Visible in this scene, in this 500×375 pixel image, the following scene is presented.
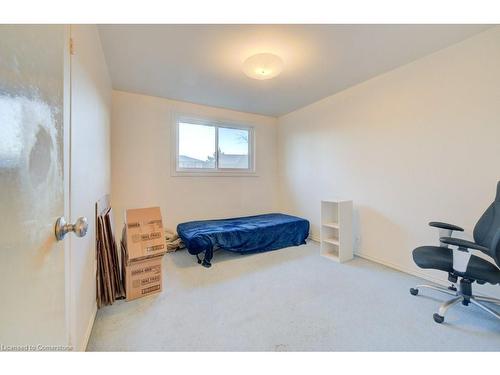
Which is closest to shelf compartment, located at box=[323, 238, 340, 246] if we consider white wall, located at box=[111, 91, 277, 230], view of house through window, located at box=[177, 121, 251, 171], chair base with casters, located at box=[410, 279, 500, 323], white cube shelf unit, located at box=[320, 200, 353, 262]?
white cube shelf unit, located at box=[320, 200, 353, 262]

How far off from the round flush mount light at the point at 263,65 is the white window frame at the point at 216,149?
1819 mm

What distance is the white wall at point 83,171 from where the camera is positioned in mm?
1199

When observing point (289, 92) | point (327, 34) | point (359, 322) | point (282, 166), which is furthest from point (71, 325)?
point (282, 166)

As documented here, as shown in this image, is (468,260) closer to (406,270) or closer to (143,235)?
(406,270)

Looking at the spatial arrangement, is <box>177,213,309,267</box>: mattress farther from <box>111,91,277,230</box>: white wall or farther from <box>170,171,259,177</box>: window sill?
<box>170,171,259,177</box>: window sill

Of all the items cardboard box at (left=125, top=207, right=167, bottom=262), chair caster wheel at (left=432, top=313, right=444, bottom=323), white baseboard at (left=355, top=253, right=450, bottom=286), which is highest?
cardboard box at (left=125, top=207, right=167, bottom=262)

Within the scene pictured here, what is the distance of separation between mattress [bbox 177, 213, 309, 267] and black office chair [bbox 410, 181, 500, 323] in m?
1.80

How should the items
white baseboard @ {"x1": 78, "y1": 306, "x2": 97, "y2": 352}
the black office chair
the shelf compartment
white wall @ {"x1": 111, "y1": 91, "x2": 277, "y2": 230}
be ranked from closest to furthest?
Result: white baseboard @ {"x1": 78, "y1": 306, "x2": 97, "y2": 352}, the black office chair, the shelf compartment, white wall @ {"x1": 111, "y1": 91, "x2": 277, "y2": 230}

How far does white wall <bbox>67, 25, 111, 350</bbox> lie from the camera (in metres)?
1.20

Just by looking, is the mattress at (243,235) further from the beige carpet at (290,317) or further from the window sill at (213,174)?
the window sill at (213,174)

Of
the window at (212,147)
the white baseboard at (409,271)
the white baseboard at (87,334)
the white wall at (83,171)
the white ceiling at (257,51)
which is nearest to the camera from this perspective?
the white wall at (83,171)

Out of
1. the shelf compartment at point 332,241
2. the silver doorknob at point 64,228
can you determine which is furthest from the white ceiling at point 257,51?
the shelf compartment at point 332,241

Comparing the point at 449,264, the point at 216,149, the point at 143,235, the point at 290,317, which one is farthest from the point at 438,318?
the point at 216,149
